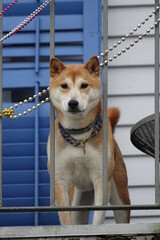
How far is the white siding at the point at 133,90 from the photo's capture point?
19.5 feet

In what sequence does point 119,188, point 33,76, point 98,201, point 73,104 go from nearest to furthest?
point 73,104 < point 98,201 < point 119,188 < point 33,76

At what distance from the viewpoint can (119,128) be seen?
5984 millimetres

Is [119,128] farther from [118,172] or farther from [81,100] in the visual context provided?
[81,100]

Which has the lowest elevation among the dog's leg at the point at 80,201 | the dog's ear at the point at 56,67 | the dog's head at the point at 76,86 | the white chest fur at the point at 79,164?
the dog's leg at the point at 80,201

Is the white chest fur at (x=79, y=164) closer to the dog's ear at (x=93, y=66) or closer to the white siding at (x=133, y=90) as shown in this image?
the dog's ear at (x=93, y=66)

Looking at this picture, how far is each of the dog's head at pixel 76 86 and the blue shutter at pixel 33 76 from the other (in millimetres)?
1470

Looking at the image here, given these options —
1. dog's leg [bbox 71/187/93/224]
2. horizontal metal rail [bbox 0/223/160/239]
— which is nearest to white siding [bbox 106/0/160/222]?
dog's leg [bbox 71/187/93/224]

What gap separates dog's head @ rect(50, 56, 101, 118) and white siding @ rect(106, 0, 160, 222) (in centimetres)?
175

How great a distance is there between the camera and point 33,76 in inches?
228

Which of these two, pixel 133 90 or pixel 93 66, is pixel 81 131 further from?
pixel 133 90

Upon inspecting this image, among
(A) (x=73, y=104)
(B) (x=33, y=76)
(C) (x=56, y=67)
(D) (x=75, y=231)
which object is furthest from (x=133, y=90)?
(D) (x=75, y=231)

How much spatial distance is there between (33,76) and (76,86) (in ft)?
5.39

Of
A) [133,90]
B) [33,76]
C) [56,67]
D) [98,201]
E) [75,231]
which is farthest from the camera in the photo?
[133,90]

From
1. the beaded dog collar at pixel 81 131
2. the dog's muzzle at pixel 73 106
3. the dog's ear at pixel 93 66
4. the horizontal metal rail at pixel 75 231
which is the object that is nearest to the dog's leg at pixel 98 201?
the beaded dog collar at pixel 81 131
